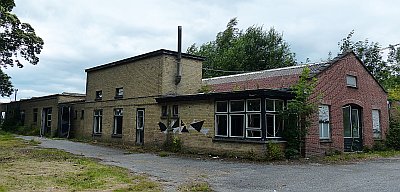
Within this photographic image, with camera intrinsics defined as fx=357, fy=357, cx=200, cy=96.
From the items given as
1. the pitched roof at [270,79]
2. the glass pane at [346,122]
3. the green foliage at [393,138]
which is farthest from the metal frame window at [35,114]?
the green foliage at [393,138]

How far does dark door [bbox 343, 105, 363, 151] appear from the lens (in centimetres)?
1984

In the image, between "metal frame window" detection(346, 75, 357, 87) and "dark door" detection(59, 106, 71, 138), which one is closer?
"metal frame window" detection(346, 75, 357, 87)

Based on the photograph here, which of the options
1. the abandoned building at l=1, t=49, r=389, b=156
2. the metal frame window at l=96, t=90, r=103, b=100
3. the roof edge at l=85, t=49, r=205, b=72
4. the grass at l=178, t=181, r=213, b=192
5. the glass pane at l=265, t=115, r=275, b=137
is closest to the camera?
the grass at l=178, t=181, r=213, b=192

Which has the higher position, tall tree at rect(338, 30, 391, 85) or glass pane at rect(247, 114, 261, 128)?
tall tree at rect(338, 30, 391, 85)

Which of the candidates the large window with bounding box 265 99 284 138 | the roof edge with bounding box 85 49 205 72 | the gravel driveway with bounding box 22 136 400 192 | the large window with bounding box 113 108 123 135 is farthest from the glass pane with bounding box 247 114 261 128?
the large window with bounding box 113 108 123 135

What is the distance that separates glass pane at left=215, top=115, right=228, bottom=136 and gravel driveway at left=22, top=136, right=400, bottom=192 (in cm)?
222

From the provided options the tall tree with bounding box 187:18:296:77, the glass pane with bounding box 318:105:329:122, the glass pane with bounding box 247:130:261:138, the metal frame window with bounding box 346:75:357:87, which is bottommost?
the glass pane with bounding box 247:130:261:138

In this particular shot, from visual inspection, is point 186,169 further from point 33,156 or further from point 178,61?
point 178,61

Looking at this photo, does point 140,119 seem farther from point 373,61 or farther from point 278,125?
point 373,61

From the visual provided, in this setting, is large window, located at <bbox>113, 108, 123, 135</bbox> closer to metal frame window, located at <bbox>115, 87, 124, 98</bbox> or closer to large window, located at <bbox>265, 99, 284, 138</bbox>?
metal frame window, located at <bbox>115, 87, 124, 98</bbox>

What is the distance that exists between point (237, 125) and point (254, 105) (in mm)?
1276

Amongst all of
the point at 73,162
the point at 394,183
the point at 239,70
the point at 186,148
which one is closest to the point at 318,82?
the point at 186,148

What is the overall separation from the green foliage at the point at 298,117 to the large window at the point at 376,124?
7.76 meters

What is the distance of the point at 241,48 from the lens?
124 ft
